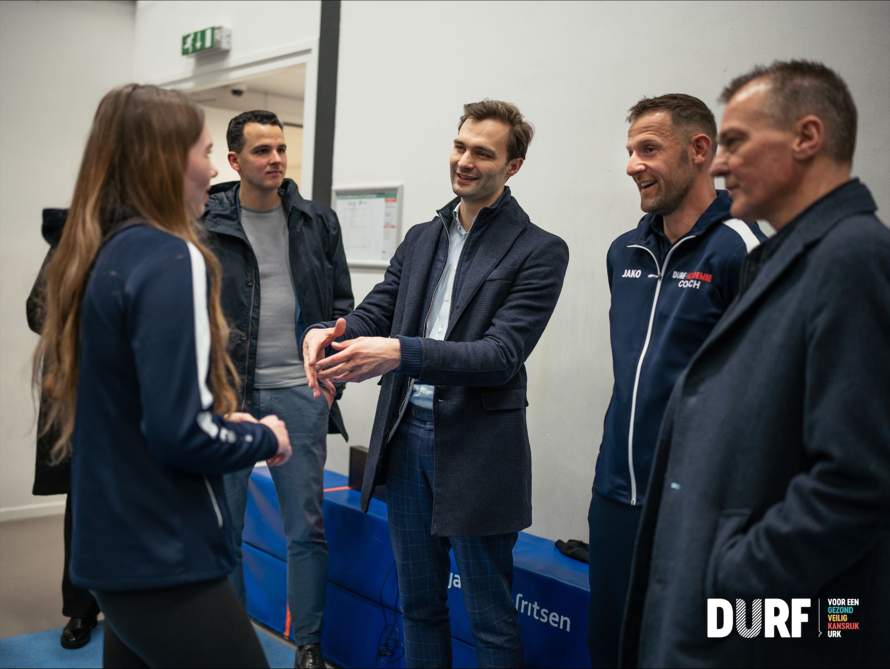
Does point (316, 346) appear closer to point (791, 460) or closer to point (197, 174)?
point (197, 174)

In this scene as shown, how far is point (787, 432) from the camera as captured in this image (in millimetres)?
1148

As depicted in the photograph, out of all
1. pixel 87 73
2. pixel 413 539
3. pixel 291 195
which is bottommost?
pixel 413 539

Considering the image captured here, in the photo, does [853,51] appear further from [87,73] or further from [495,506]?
[87,73]

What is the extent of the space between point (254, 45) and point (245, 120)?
178 cm

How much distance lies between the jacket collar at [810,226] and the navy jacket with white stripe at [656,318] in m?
0.45

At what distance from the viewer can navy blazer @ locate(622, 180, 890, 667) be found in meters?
1.07

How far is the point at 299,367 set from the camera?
2684 mm

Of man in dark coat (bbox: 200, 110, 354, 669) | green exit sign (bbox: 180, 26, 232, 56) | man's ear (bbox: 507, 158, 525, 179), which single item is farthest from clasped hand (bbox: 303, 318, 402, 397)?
green exit sign (bbox: 180, 26, 232, 56)

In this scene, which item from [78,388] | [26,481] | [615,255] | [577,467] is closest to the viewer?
[78,388]

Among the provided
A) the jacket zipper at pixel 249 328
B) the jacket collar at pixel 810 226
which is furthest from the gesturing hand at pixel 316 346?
the jacket collar at pixel 810 226

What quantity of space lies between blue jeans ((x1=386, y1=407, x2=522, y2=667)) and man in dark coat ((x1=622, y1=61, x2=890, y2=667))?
2.54 feet

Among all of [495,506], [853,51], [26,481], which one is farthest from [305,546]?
[26,481]

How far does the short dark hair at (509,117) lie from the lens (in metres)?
2.15

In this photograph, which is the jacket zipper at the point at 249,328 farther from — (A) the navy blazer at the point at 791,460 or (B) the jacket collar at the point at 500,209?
(A) the navy blazer at the point at 791,460
